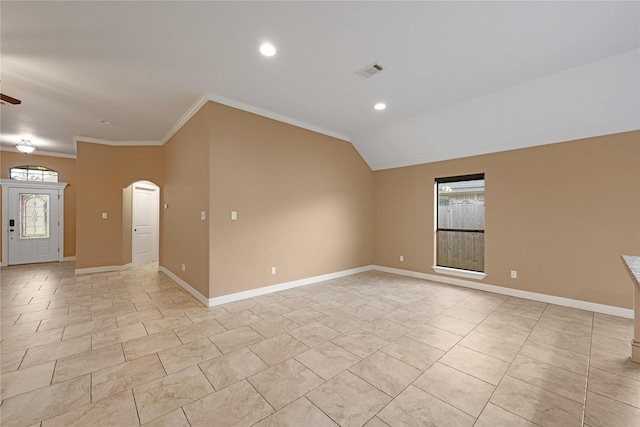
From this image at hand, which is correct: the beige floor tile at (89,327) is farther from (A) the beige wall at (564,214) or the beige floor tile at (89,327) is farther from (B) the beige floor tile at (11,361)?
(A) the beige wall at (564,214)

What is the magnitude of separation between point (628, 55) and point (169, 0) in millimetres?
4443

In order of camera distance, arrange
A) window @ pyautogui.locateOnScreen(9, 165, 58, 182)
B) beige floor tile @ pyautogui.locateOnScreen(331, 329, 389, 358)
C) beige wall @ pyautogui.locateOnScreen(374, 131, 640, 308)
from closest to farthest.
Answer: beige floor tile @ pyautogui.locateOnScreen(331, 329, 389, 358) → beige wall @ pyautogui.locateOnScreen(374, 131, 640, 308) → window @ pyautogui.locateOnScreen(9, 165, 58, 182)

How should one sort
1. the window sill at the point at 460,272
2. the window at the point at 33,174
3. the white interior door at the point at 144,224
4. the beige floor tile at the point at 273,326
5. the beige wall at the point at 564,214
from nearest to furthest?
the beige floor tile at the point at 273,326, the beige wall at the point at 564,214, the window sill at the point at 460,272, the window at the point at 33,174, the white interior door at the point at 144,224

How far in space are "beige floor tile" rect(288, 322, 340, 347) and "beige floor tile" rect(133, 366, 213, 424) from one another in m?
1.00

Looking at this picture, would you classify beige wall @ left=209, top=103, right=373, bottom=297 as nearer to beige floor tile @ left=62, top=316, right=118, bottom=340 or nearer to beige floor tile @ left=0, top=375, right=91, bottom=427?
beige floor tile @ left=62, top=316, right=118, bottom=340

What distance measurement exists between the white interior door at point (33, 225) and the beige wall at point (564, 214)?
975 cm

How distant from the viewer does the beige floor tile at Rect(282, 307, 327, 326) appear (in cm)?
318

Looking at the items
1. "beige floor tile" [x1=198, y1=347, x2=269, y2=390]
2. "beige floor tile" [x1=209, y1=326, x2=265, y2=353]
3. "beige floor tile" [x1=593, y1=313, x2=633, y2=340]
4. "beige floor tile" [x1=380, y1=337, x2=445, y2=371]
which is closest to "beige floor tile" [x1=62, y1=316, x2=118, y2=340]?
"beige floor tile" [x1=209, y1=326, x2=265, y2=353]

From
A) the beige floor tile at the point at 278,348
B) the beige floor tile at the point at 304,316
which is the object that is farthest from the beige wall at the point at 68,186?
the beige floor tile at the point at 278,348

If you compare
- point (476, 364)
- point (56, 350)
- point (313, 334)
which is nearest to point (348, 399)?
point (313, 334)

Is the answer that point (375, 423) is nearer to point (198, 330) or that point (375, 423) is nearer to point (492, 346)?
point (492, 346)

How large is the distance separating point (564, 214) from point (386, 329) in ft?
10.4

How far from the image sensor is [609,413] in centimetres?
174

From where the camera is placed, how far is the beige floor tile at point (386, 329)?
281 cm
